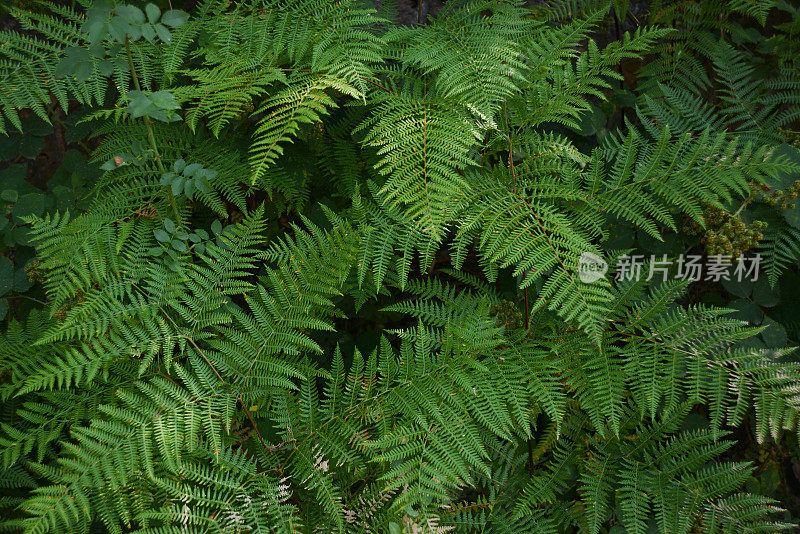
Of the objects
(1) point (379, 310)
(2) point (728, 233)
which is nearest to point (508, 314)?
(1) point (379, 310)

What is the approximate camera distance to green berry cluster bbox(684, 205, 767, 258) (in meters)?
2.35

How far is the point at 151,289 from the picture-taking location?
82.7 inches

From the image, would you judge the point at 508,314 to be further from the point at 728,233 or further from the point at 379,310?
the point at 728,233

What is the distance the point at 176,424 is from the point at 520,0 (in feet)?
7.70

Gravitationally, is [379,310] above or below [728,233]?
below

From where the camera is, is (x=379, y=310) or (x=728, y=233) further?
(x=728, y=233)

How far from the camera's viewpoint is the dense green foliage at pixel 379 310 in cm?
184

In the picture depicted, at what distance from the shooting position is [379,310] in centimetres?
222

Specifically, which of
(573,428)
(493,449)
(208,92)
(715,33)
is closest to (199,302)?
(208,92)

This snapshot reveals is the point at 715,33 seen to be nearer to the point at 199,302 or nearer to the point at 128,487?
the point at 199,302

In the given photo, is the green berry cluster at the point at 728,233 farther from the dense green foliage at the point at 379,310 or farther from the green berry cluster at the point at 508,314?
the green berry cluster at the point at 508,314

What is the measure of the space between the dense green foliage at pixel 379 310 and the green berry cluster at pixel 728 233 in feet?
0.05

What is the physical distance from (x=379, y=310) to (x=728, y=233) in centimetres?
169

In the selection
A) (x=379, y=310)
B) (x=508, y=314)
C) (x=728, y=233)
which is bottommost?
(x=379, y=310)
